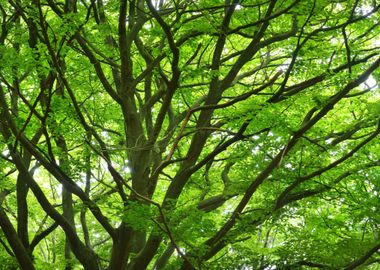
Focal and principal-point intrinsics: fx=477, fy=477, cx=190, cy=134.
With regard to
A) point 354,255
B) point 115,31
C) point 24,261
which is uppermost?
point 115,31

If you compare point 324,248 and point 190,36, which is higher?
point 190,36

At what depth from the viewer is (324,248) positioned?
24.1 ft

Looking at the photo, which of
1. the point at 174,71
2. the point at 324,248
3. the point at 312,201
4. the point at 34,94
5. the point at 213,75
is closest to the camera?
the point at 174,71

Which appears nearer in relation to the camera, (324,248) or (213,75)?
(213,75)

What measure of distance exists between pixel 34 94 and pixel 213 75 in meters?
4.13

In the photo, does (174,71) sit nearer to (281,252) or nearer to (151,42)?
(151,42)

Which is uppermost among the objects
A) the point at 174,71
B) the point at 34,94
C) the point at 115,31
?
the point at 34,94

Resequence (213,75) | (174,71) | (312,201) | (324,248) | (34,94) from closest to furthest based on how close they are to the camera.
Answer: (174,71), (213,75), (324,248), (312,201), (34,94)

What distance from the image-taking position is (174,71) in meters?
6.15

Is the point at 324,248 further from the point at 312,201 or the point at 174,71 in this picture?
the point at 174,71

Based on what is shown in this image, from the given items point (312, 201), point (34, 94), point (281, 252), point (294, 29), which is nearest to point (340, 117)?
point (312, 201)

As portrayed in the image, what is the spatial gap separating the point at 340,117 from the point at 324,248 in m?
3.38

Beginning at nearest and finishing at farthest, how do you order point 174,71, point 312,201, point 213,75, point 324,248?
point 174,71 < point 213,75 < point 324,248 < point 312,201

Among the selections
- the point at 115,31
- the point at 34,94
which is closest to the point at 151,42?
the point at 115,31
